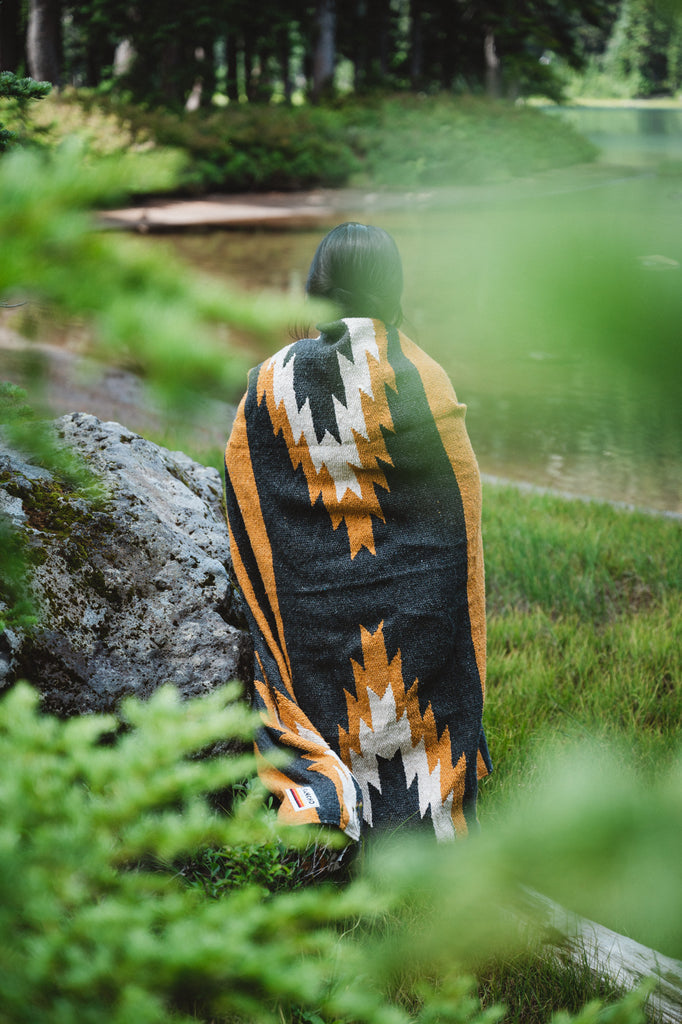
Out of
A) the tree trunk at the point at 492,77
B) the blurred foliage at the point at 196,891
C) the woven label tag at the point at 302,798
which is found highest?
the tree trunk at the point at 492,77

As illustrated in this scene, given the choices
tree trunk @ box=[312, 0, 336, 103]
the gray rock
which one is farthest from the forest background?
tree trunk @ box=[312, 0, 336, 103]

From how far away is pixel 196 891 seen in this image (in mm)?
897

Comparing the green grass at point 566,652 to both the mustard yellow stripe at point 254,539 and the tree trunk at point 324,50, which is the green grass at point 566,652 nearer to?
the mustard yellow stripe at point 254,539

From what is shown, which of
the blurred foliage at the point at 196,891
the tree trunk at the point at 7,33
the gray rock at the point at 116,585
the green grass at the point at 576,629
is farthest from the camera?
the green grass at the point at 576,629

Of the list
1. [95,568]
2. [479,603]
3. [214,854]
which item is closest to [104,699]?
[95,568]

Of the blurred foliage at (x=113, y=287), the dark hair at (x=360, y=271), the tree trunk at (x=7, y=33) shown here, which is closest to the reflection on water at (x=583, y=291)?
the blurred foliage at (x=113, y=287)

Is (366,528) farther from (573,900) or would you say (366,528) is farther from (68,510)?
(573,900)

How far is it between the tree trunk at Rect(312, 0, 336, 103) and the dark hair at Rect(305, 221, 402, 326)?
24391mm

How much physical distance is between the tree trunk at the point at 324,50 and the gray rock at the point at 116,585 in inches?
972

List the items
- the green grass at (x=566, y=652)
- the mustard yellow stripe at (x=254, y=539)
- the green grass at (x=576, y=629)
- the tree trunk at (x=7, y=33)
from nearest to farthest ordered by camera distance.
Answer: the tree trunk at (x=7, y=33) < the green grass at (x=566, y=652) < the mustard yellow stripe at (x=254, y=539) < the green grass at (x=576, y=629)

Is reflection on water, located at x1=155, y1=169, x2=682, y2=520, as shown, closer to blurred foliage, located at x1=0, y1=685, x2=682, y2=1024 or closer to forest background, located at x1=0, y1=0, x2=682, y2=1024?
forest background, located at x1=0, y1=0, x2=682, y2=1024

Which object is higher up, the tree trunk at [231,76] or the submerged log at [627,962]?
the tree trunk at [231,76]

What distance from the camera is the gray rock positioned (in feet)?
6.77

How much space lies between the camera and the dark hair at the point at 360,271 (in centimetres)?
232
